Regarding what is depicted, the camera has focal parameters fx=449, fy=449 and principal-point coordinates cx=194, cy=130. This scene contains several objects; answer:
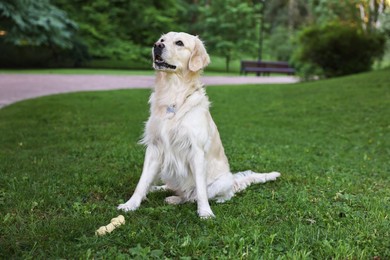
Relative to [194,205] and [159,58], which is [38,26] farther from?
[194,205]

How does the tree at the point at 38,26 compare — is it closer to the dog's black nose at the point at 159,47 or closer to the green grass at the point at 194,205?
the green grass at the point at 194,205

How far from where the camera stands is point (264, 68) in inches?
1264

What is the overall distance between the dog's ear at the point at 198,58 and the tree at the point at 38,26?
18107 millimetres

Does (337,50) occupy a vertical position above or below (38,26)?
below

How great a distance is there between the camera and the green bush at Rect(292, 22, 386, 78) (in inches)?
806

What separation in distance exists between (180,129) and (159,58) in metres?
0.65

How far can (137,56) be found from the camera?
31.1m

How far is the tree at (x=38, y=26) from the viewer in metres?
21.7

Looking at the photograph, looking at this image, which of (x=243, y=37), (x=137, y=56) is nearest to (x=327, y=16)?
(x=243, y=37)

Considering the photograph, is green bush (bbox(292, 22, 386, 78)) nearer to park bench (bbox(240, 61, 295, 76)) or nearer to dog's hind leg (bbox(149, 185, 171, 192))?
park bench (bbox(240, 61, 295, 76))

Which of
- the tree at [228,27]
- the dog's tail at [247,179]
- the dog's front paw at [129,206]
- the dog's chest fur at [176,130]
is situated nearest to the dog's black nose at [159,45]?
the dog's chest fur at [176,130]

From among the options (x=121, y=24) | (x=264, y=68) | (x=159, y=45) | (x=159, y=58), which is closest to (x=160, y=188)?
(x=159, y=58)

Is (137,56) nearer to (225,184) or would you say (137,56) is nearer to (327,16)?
(327,16)

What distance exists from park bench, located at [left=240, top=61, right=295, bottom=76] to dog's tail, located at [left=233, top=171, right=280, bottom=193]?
2710 cm
